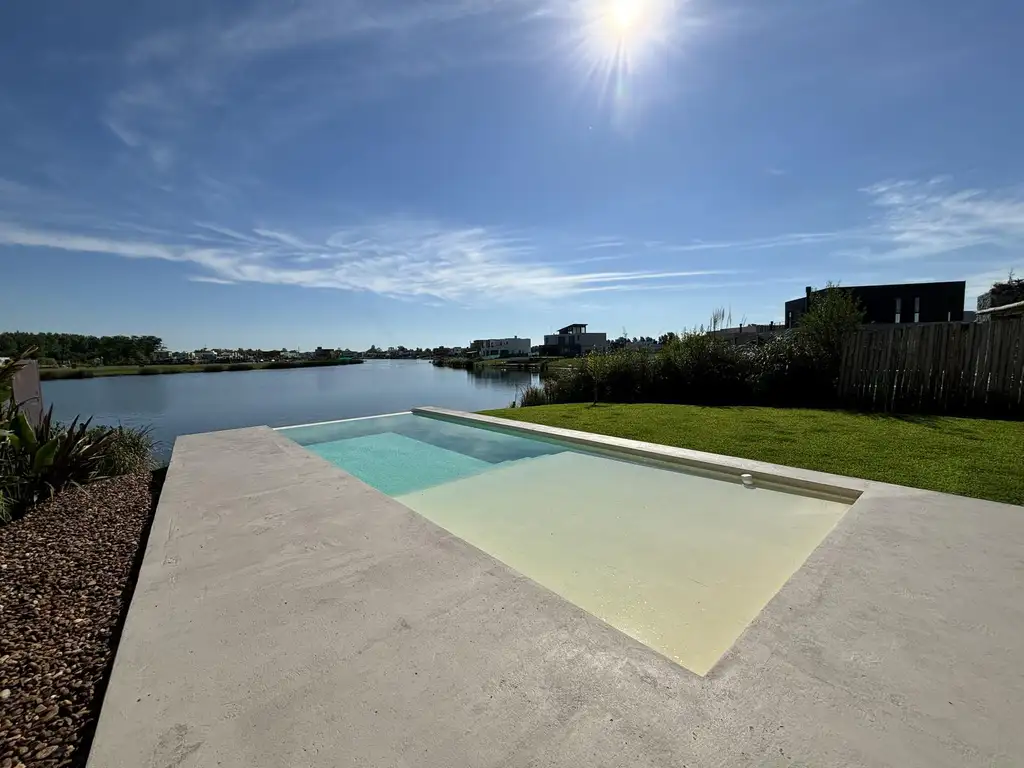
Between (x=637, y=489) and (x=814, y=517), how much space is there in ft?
4.20

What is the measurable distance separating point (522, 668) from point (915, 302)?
107ft

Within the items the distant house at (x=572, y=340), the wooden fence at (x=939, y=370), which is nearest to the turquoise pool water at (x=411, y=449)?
the wooden fence at (x=939, y=370)

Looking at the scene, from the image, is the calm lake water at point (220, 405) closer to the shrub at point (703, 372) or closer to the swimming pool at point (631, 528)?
the shrub at point (703, 372)

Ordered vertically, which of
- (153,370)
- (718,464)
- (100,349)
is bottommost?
(153,370)

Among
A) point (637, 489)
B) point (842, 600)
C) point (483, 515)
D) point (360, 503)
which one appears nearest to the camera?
point (842, 600)

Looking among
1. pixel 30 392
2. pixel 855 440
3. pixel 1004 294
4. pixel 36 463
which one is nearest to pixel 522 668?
pixel 36 463

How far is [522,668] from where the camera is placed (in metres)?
1.33

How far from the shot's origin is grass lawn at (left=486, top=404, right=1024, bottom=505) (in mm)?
3414

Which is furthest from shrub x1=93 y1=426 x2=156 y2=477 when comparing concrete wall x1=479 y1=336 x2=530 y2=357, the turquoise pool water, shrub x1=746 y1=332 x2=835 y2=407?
concrete wall x1=479 y1=336 x2=530 y2=357

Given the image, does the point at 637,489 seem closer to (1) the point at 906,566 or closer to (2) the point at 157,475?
(1) the point at 906,566

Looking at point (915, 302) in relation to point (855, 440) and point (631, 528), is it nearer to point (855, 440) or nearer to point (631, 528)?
point (855, 440)

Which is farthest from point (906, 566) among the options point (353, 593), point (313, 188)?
point (313, 188)

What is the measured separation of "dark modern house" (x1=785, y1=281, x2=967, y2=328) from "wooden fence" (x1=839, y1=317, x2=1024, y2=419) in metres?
19.3

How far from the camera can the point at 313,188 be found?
8.71 meters
